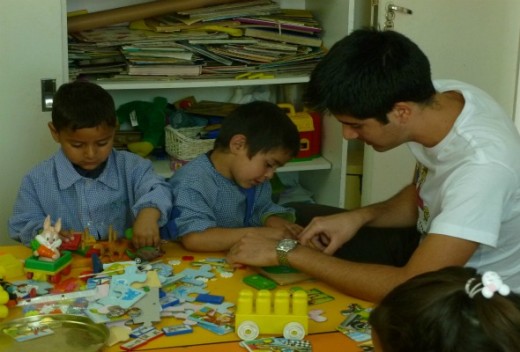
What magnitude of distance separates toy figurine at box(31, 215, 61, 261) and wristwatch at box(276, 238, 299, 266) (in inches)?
19.3

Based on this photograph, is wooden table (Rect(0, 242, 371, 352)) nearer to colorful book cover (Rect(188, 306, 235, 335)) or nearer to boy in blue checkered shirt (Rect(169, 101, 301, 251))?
colorful book cover (Rect(188, 306, 235, 335))

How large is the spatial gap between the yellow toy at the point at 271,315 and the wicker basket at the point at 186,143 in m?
1.45

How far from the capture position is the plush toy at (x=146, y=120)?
3098 millimetres

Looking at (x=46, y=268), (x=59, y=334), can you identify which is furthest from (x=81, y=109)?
(x=59, y=334)

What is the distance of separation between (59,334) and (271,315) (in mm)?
405

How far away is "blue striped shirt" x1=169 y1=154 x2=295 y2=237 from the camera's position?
2035 mm

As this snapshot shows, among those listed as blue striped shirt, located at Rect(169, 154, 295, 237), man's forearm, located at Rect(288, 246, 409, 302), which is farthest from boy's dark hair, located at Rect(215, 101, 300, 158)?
man's forearm, located at Rect(288, 246, 409, 302)

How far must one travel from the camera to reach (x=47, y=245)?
5.85 feet

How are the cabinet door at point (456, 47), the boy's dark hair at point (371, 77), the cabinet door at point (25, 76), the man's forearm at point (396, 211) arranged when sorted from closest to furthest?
the boy's dark hair at point (371, 77), the man's forearm at point (396, 211), the cabinet door at point (25, 76), the cabinet door at point (456, 47)

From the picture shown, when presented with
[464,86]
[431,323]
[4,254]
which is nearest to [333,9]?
[464,86]

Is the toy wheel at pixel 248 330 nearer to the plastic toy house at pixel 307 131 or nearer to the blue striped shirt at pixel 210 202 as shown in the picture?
the blue striped shirt at pixel 210 202

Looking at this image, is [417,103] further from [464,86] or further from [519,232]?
[519,232]

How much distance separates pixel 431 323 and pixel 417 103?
2.96 feet

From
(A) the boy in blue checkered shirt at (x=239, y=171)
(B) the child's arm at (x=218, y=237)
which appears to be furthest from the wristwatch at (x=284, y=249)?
(A) the boy in blue checkered shirt at (x=239, y=171)
